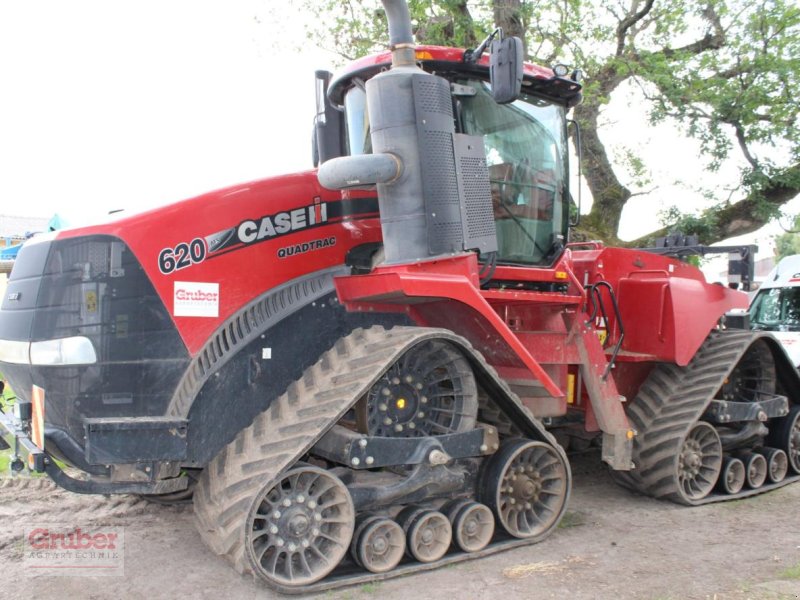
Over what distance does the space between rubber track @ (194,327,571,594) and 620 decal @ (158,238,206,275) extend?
86 cm

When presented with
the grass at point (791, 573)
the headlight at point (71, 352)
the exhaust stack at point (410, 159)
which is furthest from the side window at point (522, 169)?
the headlight at point (71, 352)

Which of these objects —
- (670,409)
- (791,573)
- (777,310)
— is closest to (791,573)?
(791,573)

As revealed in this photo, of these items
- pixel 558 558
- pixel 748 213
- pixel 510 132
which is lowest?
pixel 558 558

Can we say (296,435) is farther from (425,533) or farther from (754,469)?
(754,469)

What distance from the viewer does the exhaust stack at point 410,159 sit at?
4094 mm

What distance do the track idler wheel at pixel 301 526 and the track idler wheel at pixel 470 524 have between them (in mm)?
713

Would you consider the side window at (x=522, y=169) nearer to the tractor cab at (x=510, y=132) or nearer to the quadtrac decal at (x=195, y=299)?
the tractor cab at (x=510, y=132)

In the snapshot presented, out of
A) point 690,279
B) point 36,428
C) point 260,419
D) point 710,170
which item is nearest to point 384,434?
point 260,419

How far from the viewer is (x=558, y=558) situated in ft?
14.8

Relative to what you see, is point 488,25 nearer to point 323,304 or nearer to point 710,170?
point 710,170

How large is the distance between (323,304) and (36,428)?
1632 millimetres

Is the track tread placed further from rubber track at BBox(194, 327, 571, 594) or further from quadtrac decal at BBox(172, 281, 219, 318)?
quadtrac decal at BBox(172, 281, 219, 318)

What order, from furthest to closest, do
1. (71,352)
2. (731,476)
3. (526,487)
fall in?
(731,476), (526,487), (71,352)

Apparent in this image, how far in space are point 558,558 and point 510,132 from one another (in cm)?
267
